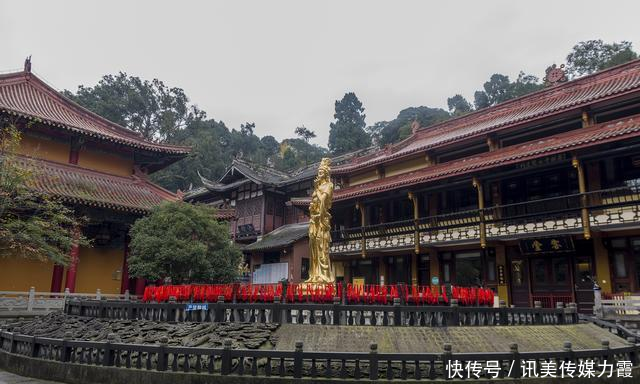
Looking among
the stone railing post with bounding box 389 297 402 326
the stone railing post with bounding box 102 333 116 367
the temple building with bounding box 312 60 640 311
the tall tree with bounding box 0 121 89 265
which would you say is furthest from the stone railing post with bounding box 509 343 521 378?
the tall tree with bounding box 0 121 89 265

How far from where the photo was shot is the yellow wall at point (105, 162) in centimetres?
2270

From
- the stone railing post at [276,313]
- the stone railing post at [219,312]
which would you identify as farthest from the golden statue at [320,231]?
the stone railing post at [219,312]

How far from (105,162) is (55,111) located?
11.4 feet

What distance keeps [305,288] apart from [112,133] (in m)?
18.5

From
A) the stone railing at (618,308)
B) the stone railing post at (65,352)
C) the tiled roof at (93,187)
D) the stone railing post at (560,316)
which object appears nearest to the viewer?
the stone railing post at (65,352)

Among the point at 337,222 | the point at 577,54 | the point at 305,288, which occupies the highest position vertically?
the point at 577,54

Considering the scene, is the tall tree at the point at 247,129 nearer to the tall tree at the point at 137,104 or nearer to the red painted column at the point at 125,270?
the tall tree at the point at 137,104

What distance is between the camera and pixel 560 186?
66.3ft

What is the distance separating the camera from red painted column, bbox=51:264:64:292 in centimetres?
1973

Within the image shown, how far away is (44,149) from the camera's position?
839 inches

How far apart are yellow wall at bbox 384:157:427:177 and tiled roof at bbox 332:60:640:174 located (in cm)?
76

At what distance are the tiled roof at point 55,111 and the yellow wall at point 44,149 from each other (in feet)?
3.87

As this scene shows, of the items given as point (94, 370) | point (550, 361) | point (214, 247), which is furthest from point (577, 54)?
point (94, 370)

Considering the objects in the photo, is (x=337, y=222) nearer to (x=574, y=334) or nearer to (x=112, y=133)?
(x=112, y=133)
